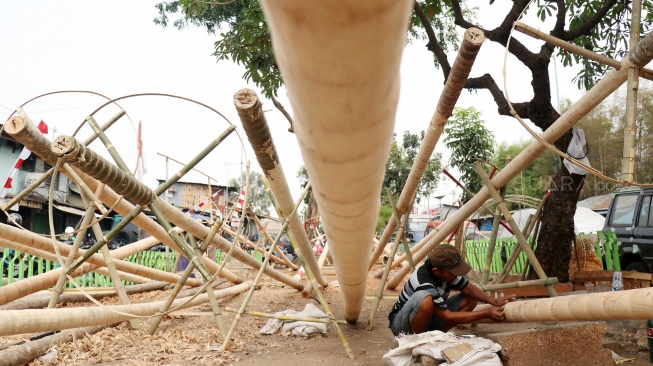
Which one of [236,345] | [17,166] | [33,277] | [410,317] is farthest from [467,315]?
[17,166]

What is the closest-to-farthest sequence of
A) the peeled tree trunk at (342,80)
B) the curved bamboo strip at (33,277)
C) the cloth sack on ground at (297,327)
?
the peeled tree trunk at (342,80) → the curved bamboo strip at (33,277) → the cloth sack on ground at (297,327)

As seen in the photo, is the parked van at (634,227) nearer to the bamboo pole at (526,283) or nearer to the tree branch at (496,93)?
the tree branch at (496,93)

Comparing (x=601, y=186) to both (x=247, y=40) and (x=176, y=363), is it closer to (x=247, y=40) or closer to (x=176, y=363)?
(x=247, y=40)

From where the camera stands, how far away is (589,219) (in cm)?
1466

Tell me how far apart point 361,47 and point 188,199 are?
1212 inches

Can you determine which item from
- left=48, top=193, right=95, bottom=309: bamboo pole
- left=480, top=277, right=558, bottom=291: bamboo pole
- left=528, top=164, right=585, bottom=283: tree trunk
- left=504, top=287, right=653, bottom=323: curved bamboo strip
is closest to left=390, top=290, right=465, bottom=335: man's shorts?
left=480, top=277, right=558, bottom=291: bamboo pole

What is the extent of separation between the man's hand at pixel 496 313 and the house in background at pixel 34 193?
1305cm

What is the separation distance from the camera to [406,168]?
67.1ft

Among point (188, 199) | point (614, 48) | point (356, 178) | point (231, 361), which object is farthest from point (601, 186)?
point (356, 178)

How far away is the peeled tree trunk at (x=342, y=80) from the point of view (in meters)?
0.48

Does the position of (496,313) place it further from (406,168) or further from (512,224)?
(406,168)

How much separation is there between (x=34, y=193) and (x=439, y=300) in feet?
52.5

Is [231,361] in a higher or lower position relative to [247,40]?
lower

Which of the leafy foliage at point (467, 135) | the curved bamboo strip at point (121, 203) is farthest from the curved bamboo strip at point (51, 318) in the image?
the leafy foliage at point (467, 135)
